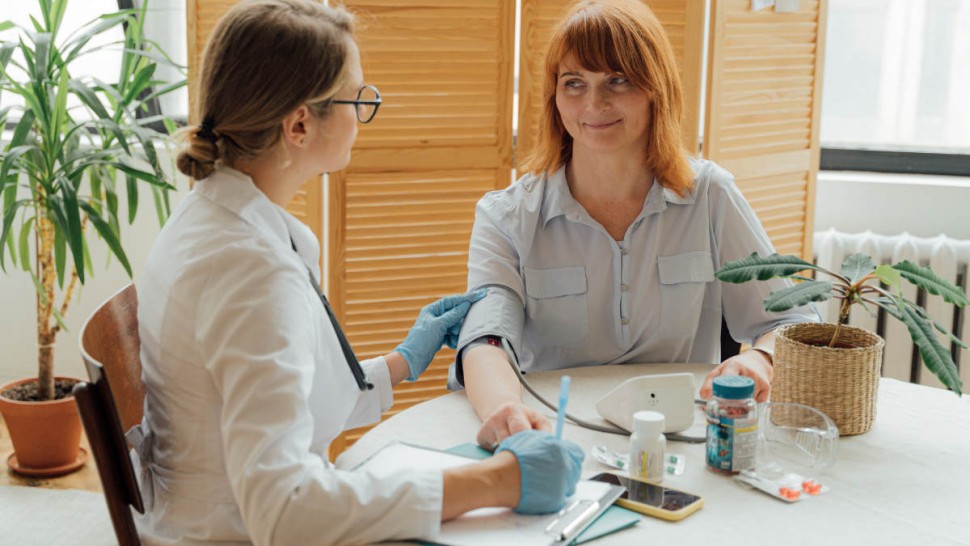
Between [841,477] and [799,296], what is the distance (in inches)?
10.0

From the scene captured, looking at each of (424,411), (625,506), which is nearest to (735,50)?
(424,411)

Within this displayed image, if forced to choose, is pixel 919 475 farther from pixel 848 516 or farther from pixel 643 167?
pixel 643 167

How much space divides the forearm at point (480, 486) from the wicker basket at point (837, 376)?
20.9 inches

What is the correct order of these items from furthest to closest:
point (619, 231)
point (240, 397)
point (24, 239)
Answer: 1. point (24, 239)
2. point (619, 231)
3. point (240, 397)

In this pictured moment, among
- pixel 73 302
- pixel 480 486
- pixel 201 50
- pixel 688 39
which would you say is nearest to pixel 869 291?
pixel 480 486

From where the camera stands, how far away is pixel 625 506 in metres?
1.30

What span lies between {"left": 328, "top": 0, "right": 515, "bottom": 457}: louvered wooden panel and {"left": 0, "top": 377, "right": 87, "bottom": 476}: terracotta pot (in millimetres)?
804

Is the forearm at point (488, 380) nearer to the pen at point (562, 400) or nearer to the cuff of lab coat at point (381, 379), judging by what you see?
the cuff of lab coat at point (381, 379)

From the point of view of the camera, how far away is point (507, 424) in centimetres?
146

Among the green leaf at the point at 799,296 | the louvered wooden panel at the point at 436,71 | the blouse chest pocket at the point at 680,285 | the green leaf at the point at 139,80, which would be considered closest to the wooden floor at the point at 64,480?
the green leaf at the point at 139,80

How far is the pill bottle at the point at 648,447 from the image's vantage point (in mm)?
1352

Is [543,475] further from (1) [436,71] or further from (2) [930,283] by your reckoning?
(1) [436,71]

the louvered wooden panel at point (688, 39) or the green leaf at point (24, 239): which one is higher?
the louvered wooden panel at point (688, 39)

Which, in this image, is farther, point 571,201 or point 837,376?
point 571,201
